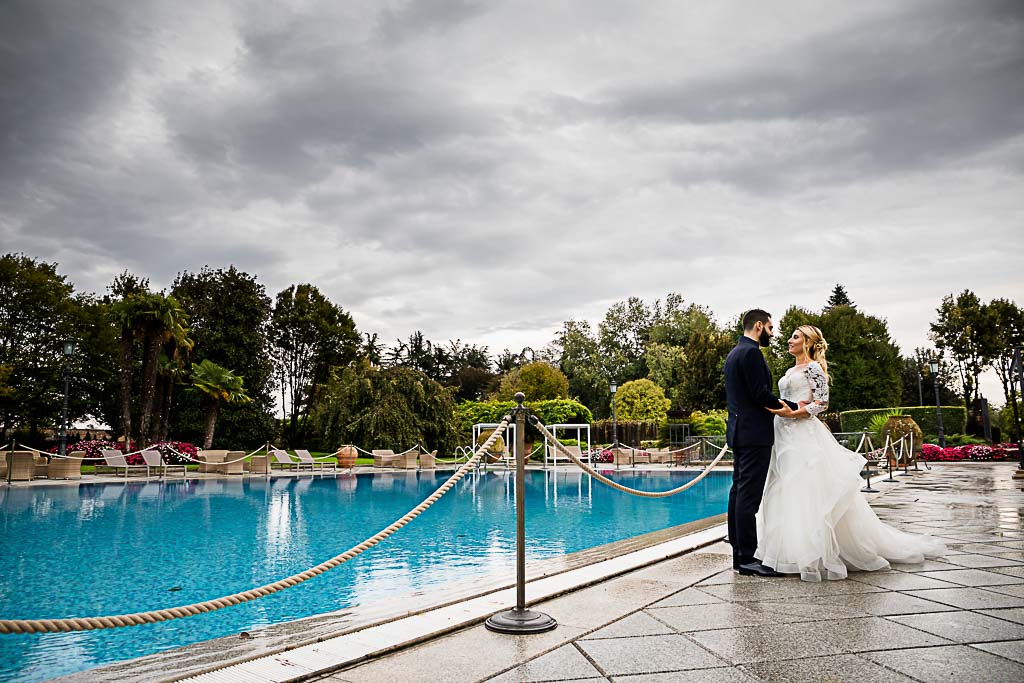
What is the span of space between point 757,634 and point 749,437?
1.87m

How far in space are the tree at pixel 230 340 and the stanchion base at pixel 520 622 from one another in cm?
3396

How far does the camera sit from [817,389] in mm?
4785

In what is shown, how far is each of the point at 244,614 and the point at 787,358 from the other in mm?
39305

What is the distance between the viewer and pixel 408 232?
890 inches

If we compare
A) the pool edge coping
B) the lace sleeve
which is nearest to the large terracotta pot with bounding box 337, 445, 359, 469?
the pool edge coping

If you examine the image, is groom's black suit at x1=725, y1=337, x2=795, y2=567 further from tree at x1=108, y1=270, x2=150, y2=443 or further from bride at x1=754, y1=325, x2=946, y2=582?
tree at x1=108, y1=270, x2=150, y2=443

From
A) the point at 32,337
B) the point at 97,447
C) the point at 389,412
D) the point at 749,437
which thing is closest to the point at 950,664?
the point at 749,437

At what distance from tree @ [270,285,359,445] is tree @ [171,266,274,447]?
12.2 ft

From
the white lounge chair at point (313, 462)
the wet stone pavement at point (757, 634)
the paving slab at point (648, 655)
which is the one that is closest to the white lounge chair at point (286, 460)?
the white lounge chair at point (313, 462)

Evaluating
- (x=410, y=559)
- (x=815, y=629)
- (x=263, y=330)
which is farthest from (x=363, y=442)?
(x=815, y=629)

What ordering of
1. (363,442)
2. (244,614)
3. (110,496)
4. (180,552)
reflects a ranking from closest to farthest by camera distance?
(244,614) < (180,552) < (110,496) < (363,442)

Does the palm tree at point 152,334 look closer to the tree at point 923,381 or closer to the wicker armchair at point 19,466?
the wicker armchair at point 19,466

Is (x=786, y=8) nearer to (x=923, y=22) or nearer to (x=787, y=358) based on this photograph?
(x=923, y=22)

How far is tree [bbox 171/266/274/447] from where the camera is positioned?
111 feet
